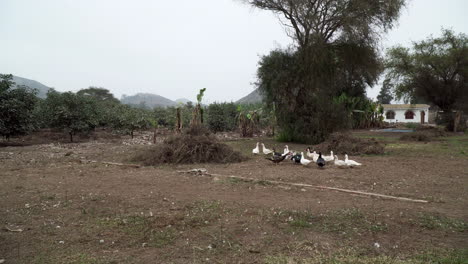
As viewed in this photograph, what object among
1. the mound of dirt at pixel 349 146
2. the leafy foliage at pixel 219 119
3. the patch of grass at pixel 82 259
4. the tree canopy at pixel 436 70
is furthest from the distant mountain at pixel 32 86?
the tree canopy at pixel 436 70

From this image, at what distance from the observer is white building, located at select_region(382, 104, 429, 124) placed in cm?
4680

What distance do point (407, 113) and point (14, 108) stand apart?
47791 millimetres

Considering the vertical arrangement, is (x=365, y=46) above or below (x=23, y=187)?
above

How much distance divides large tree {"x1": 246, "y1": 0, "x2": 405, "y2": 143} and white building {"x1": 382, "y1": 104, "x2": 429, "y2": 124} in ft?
108

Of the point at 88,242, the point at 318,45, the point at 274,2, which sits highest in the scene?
the point at 274,2

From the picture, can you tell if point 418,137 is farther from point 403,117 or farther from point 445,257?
point 403,117

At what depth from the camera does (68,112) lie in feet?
57.2

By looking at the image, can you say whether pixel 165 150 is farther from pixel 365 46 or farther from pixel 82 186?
pixel 365 46

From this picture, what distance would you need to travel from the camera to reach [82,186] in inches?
285

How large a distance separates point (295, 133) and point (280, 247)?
46.2 feet

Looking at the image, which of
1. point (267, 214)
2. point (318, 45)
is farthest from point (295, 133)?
point (267, 214)

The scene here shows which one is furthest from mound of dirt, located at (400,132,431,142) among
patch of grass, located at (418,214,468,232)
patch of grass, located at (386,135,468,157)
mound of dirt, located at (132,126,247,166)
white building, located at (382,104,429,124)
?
white building, located at (382,104,429,124)

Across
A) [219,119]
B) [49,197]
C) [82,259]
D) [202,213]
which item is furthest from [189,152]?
[219,119]

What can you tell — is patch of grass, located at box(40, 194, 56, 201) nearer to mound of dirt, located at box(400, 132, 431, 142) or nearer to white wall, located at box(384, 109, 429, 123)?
mound of dirt, located at box(400, 132, 431, 142)
